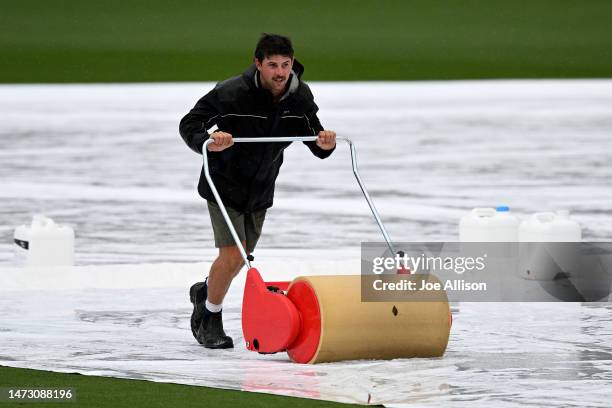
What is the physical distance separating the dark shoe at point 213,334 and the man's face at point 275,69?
4.04 ft

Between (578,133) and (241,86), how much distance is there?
12175mm

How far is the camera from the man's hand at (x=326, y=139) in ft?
23.1

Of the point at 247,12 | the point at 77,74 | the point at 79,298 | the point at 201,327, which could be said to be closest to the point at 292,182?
the point at 79,298

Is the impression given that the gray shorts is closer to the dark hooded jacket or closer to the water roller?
the dark hooded jacket

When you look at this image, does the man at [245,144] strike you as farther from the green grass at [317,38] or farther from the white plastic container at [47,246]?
the green grass at [317,38]

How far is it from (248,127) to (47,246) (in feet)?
9.12

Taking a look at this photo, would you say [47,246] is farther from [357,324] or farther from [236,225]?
[357,324]

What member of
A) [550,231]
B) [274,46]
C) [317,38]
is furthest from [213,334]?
[317,38]

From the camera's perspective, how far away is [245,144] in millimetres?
7184

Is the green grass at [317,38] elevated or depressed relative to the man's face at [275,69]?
elevated

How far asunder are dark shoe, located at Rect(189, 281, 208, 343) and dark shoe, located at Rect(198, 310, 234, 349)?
0.14 ft

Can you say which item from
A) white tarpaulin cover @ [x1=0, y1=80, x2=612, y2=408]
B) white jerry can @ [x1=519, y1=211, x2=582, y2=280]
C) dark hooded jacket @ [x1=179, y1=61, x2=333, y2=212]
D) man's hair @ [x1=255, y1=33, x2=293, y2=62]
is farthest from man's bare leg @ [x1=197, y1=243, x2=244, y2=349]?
white jerry can @ [x1=519, y1=211, x2=582, y2=280]

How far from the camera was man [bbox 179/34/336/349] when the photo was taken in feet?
23.2

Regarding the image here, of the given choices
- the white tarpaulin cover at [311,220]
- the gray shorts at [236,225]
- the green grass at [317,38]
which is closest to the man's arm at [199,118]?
the gray shorts at [236,225]
